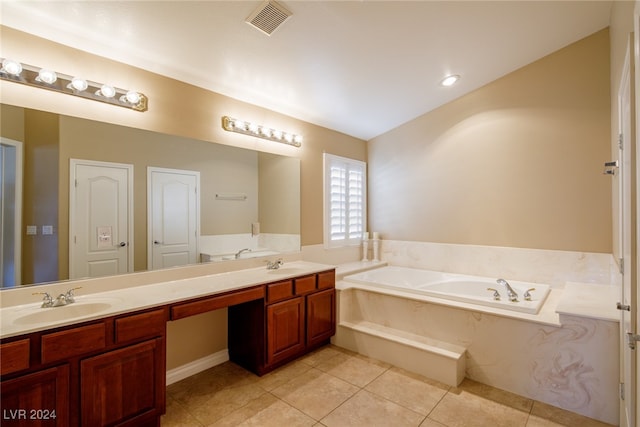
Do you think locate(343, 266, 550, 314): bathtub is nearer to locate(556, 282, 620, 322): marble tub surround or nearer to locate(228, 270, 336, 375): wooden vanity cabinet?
locate(556, 282, 620, 322): marble tub surround

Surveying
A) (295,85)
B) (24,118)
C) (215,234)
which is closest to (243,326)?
(215,234)

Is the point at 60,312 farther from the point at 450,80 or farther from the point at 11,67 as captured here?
the point at 450,80

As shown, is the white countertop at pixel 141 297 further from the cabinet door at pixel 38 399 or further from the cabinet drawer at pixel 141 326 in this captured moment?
the cabinet door at pixel 38 399

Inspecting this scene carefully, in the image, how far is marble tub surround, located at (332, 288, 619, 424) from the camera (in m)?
1.96

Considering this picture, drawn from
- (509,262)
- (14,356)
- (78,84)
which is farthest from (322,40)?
(509,262)

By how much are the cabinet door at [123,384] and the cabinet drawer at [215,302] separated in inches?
7.6

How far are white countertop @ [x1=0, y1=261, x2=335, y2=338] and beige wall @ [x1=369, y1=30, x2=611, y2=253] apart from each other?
81.3 inches

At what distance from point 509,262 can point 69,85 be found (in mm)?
4269

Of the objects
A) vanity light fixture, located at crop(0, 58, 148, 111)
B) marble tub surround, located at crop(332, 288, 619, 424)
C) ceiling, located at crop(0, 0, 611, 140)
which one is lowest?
marble tub surround, located at crop(332, 288, 619, 424)

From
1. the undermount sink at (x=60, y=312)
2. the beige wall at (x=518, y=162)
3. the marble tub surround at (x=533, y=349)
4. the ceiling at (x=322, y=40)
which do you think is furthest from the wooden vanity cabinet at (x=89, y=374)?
the beige wall at (x=518, y=162)

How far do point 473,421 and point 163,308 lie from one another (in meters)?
2.18

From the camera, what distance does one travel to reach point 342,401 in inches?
85.4

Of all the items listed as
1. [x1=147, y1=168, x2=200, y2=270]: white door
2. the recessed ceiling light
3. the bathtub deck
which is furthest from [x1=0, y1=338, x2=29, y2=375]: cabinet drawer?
the recessed ceiling light

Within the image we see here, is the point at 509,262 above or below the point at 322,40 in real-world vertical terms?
below
